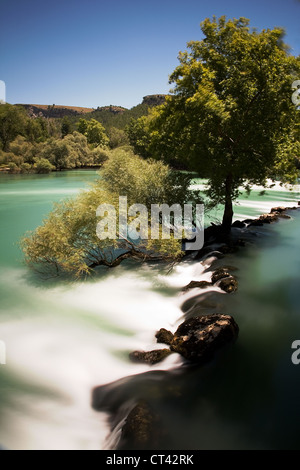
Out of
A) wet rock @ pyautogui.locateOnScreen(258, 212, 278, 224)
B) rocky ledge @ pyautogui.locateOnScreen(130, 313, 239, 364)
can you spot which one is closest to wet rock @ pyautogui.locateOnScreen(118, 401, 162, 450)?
rocky ledge @ pyautogui.locateOnScreen(130, 313, 239, 364)

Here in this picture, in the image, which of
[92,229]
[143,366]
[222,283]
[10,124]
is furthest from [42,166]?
[143,366]

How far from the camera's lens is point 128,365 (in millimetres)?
9078

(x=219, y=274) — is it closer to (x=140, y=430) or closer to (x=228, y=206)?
(x=228, y=206)

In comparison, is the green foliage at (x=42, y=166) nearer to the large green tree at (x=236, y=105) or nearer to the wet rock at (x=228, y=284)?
the large green tree at (x=236, y=105)

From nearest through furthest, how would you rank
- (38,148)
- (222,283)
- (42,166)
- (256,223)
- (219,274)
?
(222,283) → (219,274) → (256,223) → (42,166) → (38,148)

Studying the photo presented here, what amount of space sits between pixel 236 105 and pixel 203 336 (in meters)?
13.0

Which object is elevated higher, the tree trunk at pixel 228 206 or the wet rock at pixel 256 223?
the tree trunk at pixel 228 206

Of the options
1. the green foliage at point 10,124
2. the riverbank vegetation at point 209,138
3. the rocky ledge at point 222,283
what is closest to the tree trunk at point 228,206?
the riverbank vegetation at point 209,138

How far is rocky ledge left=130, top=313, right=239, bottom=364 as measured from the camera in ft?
29.2

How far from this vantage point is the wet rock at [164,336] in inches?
391

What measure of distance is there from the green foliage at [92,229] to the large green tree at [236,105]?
260 cm

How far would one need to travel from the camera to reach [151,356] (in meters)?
9.14

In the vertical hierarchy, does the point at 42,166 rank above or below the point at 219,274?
above

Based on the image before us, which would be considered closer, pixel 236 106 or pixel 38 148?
pixel 236 106
